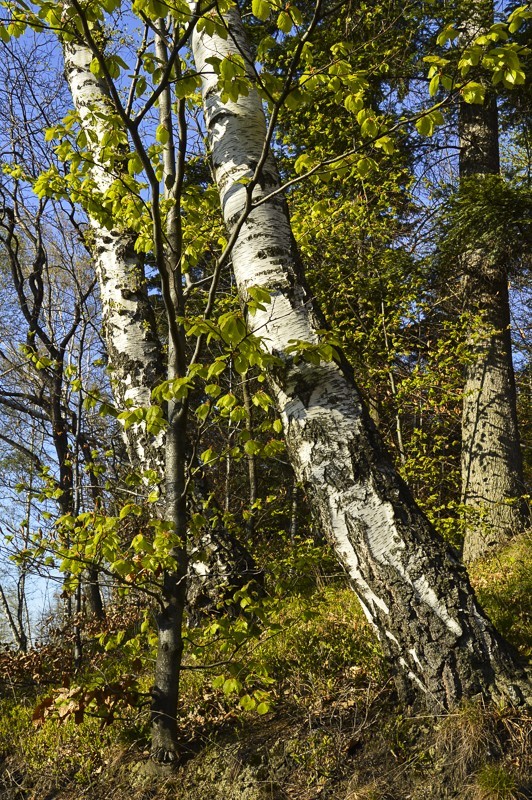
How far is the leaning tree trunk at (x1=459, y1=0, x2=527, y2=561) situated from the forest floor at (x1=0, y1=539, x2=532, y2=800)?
10.4 feet

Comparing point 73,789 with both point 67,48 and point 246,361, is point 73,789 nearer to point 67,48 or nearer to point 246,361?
point 246,361

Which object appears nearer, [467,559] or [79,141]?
[79,141]

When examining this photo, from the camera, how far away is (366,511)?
2.90 metres

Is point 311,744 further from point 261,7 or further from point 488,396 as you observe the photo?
point 488,396

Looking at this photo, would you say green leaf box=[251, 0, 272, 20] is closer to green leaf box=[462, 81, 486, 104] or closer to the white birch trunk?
green leaf box=[462, 81, 486, 104]

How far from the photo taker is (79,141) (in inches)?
110

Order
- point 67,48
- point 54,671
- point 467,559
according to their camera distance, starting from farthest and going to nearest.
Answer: point 467,559 < point 54,671 < point 67,48

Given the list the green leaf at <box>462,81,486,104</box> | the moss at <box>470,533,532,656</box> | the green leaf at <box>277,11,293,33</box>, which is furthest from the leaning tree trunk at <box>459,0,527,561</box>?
the green leaf at <box>277,11,293,33</box>

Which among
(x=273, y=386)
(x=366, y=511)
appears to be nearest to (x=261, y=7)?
(x=273, y=386)

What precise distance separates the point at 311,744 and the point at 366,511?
4.20 ft

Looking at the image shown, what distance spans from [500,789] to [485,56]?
3.15m

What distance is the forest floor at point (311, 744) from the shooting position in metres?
2.58

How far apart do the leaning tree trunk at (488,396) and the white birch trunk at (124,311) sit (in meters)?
4.30

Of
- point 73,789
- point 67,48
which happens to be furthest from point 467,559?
point 67,48
